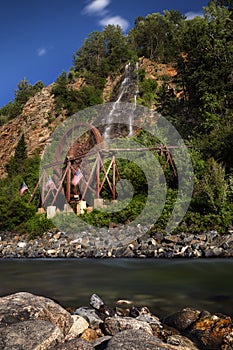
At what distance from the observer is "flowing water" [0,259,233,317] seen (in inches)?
364

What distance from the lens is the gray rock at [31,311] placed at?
5977 mm

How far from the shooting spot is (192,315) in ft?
23.7

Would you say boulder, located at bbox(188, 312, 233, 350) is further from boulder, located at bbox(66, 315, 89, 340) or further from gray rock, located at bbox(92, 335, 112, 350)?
boulder, located at bbox(66, 315, 89, 340)

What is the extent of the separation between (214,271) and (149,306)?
5.76m

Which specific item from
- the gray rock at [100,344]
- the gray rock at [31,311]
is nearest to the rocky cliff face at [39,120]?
the gray rock at [31,311]

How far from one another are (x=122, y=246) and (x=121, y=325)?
1461cm

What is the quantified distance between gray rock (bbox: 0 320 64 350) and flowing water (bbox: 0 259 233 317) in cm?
323

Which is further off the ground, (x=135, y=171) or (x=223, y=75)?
(x=223, y=75)

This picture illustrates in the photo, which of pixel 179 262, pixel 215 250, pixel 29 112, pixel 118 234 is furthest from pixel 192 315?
pixel 29 112

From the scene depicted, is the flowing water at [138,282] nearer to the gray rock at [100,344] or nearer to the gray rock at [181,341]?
the gray rock at [181,341]

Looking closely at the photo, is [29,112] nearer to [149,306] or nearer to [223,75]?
[223,75]

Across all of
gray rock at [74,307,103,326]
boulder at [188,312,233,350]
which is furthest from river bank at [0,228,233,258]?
gray rock at [74,307,103,326]

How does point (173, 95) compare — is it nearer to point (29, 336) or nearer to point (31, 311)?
point (31, 311)

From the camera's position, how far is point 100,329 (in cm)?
669
